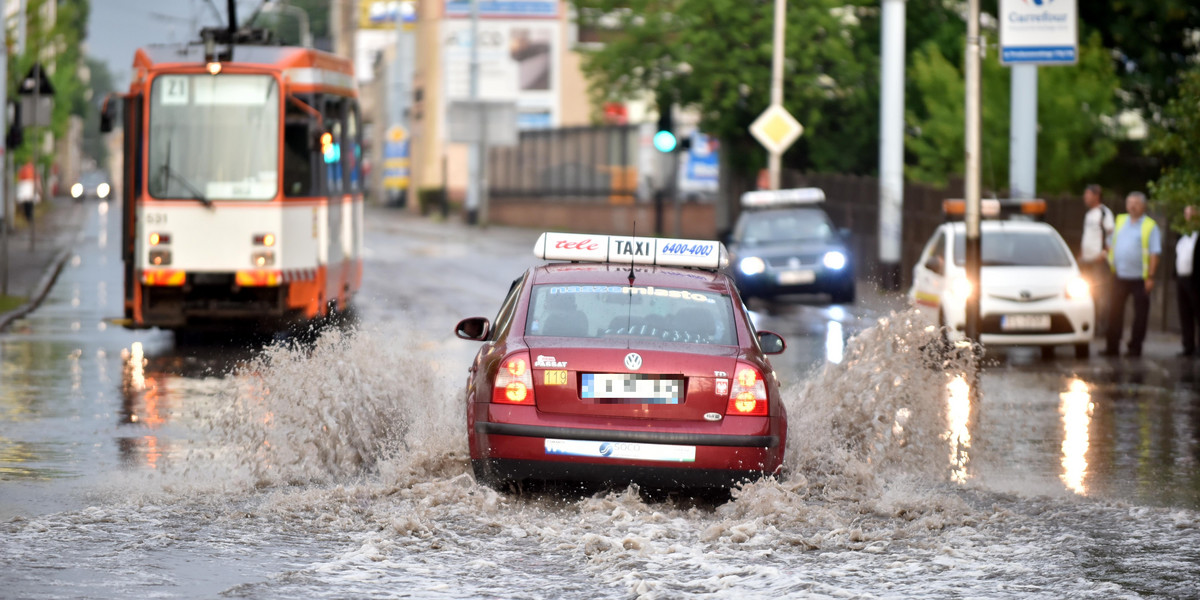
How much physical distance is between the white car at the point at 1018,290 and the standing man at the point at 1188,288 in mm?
988

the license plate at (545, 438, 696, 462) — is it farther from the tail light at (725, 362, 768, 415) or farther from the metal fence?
the metal fence

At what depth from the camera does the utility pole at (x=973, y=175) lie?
17734mm

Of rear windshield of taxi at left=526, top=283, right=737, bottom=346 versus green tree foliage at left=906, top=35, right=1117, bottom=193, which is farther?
green tree foliage at left=906, top=35, right=1117, bottom=193

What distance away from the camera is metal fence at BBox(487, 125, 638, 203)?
5741 centimetres

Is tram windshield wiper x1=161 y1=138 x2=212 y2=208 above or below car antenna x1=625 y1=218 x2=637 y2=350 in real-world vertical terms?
above

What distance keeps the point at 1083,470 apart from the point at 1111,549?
112 inches

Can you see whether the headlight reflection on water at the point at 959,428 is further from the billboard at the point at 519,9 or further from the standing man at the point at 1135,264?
the billboard at the point at 519,9

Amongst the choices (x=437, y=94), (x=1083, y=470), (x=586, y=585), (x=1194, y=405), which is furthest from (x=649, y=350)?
(x=437, y=94)

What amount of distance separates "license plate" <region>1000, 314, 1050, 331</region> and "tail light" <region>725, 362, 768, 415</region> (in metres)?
10.7

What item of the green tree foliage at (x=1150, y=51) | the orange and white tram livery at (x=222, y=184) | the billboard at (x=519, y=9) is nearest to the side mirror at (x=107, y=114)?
the orange and white tram livery at (x=222, y=184)

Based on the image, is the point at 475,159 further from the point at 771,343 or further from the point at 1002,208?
the point at 771,343

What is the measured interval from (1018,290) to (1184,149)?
2.23 metres

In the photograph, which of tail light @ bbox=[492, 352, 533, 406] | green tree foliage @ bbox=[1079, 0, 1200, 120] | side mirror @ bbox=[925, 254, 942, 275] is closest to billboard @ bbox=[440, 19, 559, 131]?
green tree foliage @ bbox=[1079, 0, 1200, 120]

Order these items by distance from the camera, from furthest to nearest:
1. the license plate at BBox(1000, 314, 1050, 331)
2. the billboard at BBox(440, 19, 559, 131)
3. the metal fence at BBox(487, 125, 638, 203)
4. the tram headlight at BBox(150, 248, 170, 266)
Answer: the billboard at BBox(440, 19, 559, 131) < the metal fence at BBox(487, 125, 638, 203) < the license plate at BBox(1000, 314, 1050, 331) < the tram headlight at BBox(150, 248, 170, 266)
